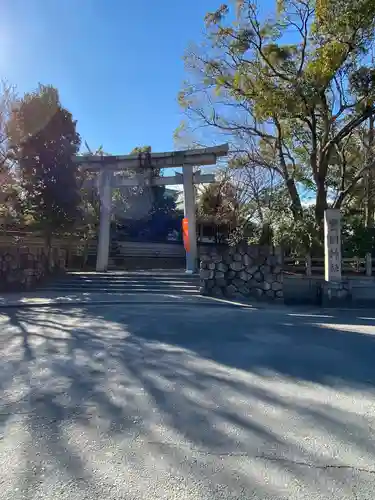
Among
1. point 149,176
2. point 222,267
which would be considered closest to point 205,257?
point 222,267

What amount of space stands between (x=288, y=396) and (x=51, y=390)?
2.43m

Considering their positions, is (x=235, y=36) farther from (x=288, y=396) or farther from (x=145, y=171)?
(x=288, y=396)

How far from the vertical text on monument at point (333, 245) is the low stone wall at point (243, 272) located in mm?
1334

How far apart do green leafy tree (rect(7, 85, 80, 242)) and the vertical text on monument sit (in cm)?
902

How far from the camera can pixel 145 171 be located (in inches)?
618

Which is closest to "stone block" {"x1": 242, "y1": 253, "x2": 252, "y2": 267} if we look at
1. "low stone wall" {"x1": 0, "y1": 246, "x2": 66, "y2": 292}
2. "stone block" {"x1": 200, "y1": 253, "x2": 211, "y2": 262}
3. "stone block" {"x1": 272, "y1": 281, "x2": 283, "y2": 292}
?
"stone block" {"x1": 272, "y1": 281, "x2": 283, "y2": 292}

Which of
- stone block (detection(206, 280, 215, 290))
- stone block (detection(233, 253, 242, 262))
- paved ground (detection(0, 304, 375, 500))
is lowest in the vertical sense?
paved ground (detection(0, 304, 375, 500))

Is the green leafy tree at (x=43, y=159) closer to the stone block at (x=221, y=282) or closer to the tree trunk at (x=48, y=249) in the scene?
the tree trunk at (x=48, y=249)

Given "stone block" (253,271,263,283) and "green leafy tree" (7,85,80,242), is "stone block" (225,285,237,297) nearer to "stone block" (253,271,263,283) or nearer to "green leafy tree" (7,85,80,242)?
Answer: "stone block" (253,271,263,283)

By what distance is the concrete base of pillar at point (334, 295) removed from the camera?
1050cm

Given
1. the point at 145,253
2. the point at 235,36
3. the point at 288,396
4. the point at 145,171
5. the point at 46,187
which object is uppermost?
the point at 235,36

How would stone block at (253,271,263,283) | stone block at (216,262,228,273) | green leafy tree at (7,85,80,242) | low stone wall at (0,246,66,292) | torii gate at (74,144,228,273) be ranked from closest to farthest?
1. stone block at (253,271,263,283)
2. stone block at (216,262,228,273)
3. low stone wall at (0,246,66,292)
4. green leafy tree at (7,85,80,242)
5. torii gate at (74,144,228,273)

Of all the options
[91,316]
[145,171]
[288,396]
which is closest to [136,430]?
[288,396]

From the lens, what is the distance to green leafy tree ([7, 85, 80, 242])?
13.5m
